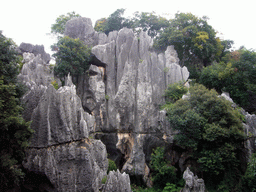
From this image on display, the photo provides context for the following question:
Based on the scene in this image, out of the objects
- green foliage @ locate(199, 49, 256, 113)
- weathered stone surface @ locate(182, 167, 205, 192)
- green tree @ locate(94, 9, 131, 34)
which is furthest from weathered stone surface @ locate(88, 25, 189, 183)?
green tree @ locate(94, 9, 131, 34)

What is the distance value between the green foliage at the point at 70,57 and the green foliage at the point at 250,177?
14.6 metres

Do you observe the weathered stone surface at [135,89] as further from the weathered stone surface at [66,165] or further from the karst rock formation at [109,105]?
the weathered stone surface at [66,165]

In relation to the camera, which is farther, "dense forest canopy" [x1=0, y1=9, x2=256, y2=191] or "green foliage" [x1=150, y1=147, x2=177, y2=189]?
"green foliage" [x1=150, y1=147, x2=177, y2=189]

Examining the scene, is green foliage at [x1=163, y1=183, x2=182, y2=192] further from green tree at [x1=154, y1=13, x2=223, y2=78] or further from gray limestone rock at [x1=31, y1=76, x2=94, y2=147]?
green tree at [x1=154, y1=13, x2=223, y2=78]

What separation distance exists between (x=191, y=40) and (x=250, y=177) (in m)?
13.6

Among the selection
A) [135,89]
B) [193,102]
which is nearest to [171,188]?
[193,102]

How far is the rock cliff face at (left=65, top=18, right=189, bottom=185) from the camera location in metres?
16.4

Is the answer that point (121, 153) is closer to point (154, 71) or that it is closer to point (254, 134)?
point (154, 71)

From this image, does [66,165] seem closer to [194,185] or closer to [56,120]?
[56,120]

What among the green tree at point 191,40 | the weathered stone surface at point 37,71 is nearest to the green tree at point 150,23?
the green tree at point 191,40

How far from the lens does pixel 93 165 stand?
30.8ft

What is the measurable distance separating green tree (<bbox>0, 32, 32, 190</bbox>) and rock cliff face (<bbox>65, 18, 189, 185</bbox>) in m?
8.21

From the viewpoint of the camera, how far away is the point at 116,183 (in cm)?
898

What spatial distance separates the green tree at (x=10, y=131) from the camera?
7824 mm
